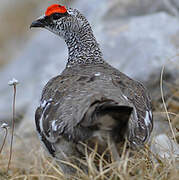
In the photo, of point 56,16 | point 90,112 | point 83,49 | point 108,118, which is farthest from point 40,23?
point 108,118

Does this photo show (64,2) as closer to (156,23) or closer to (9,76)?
(9,76)

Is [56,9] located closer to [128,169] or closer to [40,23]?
[40,23]

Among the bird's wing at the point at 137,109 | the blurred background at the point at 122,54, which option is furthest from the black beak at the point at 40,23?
the blurred background at the point at 122,54

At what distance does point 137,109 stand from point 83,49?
1.65m

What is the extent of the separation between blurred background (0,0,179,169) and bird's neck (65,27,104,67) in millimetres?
1162

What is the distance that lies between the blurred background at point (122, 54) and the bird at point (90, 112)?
4.97 ft

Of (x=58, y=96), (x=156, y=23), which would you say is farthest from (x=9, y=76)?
(x=58, y=96)

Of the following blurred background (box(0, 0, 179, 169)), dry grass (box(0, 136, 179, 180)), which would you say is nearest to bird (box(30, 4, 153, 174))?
dry grass (box(0, 136, 179, 180))

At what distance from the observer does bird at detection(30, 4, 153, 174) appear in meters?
3.68

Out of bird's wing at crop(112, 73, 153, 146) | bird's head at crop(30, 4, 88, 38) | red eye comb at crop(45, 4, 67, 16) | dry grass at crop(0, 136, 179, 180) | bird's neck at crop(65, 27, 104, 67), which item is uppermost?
red eye comb at crop(45, 4, 67, 16)

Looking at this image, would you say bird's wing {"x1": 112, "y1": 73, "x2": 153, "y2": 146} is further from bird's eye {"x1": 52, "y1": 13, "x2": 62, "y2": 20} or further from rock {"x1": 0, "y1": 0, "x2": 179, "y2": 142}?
rock {"x1": 0, "y1": 0, "x2": 179, "y2": 142}

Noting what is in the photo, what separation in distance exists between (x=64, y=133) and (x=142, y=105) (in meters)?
0.95

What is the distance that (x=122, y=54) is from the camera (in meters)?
8.48

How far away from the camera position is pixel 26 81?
9.97 m
